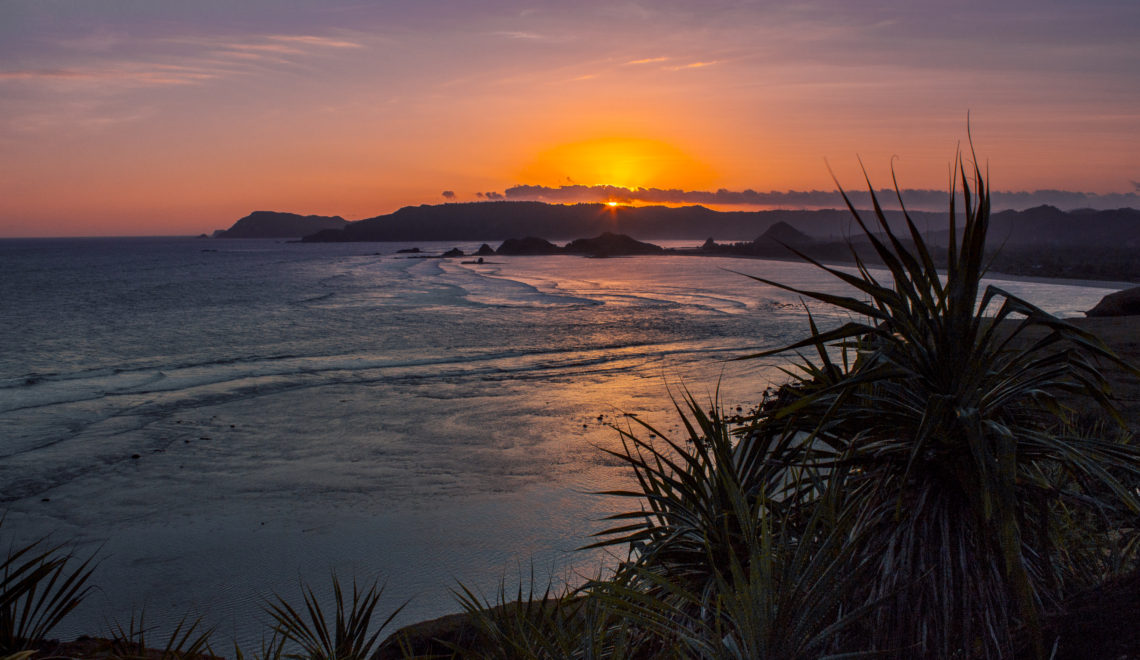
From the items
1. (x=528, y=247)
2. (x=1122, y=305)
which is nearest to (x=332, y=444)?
(x=1122, y=305)

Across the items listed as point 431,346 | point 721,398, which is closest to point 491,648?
point 721,398

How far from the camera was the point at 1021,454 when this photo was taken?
2996 millimetres

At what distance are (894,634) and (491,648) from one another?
1.86m

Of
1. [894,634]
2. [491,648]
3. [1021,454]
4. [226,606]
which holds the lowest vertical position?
[226,606]

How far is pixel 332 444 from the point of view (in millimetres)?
10688

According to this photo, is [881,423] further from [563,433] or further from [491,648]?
[563,433]

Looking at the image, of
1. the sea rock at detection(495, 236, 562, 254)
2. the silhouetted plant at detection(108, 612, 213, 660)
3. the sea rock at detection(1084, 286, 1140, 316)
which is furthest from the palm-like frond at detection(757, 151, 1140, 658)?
the sea rock at detection(495, 236, 562, 254)

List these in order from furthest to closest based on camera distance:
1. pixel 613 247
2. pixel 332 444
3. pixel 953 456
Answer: pixel 613 247
pixel 332 444
pixel 953 456

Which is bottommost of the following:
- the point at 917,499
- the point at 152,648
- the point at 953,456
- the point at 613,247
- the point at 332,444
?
the point at 332,444

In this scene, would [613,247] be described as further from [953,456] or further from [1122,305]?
[953,456]

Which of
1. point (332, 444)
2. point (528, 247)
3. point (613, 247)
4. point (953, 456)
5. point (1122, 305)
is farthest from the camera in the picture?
point (528, 247)

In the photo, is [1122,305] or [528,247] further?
[528,247]

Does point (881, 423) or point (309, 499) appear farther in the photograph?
point (309, 499)

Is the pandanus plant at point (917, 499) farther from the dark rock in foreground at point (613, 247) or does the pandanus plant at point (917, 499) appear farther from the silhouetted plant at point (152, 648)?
the dark rock in foreground at point (613, 247)
